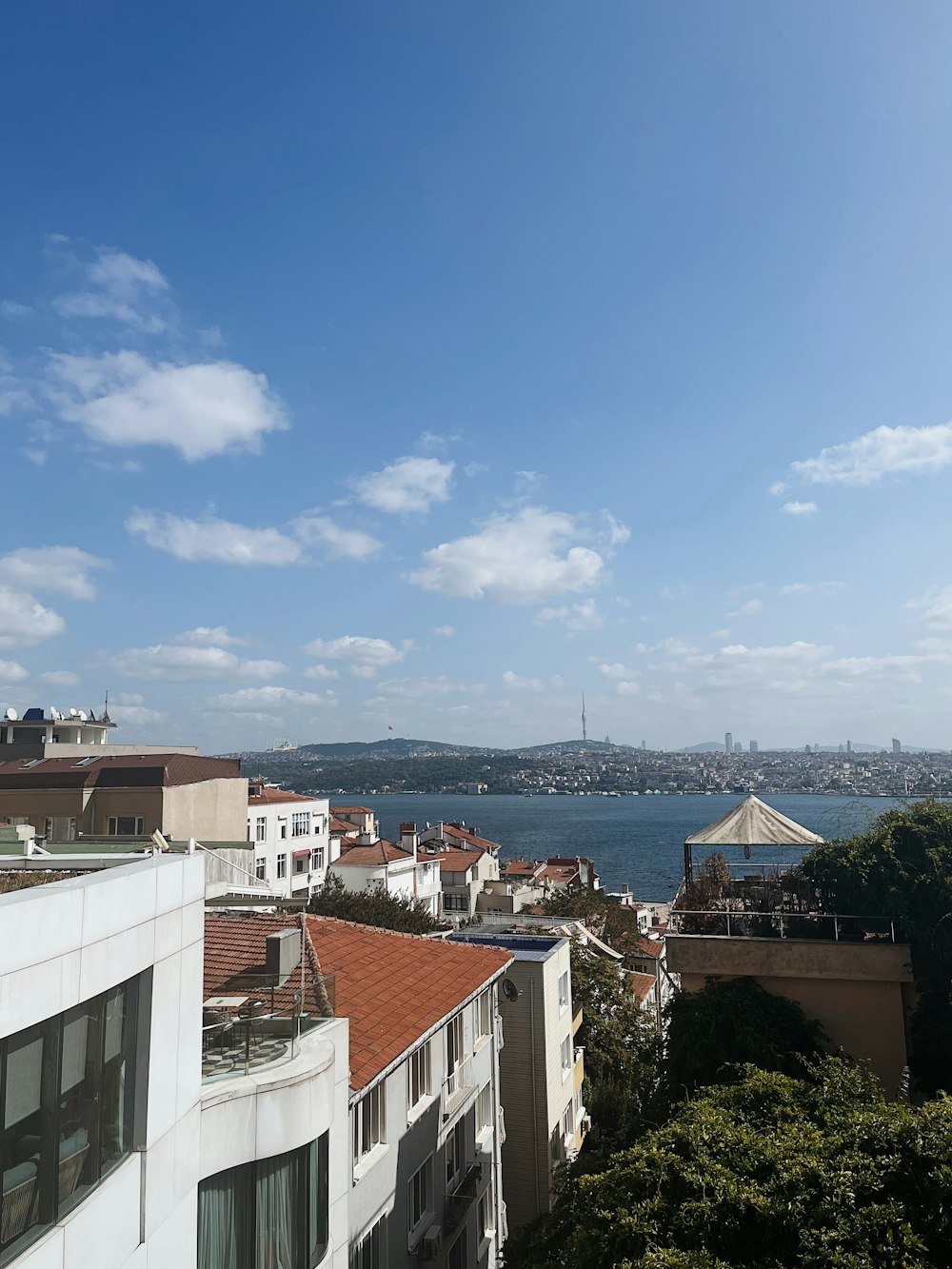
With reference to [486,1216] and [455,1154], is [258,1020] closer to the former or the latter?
[455,1154]

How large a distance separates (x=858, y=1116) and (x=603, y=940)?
130 ft

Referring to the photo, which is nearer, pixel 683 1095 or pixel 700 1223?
pixel 700 1223

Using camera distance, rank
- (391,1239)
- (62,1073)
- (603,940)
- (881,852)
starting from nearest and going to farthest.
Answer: (62,1073) < (391,1239) < (881,852) < (603,940)

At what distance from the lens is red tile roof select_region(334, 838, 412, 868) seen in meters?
57.4

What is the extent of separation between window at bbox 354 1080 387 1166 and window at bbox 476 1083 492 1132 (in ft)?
21.3

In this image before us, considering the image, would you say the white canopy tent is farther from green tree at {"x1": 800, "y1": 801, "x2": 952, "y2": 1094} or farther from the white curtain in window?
the white curtain in window

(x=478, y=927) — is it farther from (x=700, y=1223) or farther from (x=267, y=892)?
(x=700, y=1223)

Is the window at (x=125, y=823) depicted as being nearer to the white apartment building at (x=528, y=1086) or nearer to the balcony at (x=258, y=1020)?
the white apartment building at (x=528, y=1086)

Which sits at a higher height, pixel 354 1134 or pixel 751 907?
pixel 751 907

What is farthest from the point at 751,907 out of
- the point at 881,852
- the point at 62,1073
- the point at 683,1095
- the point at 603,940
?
the point at 603,940

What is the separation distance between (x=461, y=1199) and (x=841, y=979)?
903cm

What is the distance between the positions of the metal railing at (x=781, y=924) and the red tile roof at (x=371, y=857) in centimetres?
4113

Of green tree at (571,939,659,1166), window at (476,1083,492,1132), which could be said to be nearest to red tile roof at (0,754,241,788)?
green tree at (571,939,659,1166)

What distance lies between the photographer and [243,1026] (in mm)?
10023
